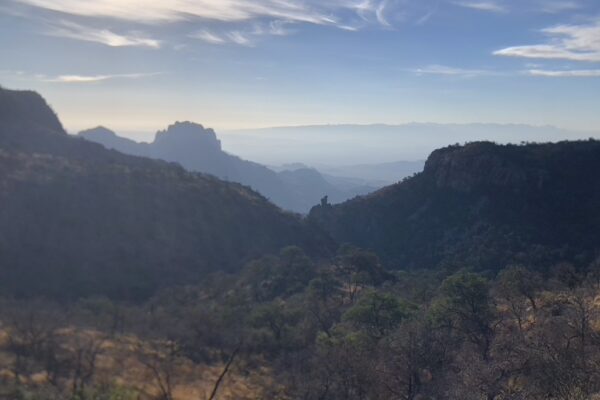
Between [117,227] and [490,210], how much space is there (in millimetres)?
56912

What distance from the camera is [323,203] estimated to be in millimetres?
112375

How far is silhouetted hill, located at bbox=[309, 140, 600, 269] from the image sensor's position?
6469 centimetres

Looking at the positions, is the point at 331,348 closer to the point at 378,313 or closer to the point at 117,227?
the point at 378,313

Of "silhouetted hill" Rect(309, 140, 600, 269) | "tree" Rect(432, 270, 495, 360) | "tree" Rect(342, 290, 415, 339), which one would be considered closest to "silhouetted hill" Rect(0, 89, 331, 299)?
"silhouetted hill" Rect(309, 140, 600, 269)

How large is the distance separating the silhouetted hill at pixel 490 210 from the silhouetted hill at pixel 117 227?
50.2ft

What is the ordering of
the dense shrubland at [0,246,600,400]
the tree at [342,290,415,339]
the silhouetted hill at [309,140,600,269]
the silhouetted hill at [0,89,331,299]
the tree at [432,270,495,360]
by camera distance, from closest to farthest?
the dense shrubland at [0,246,600,400] → the tree at [432,270,495,360] → the tree at [342,290,415,339] → the silhouetted hill at [0,89,331,299] → the silhouetted hill at [309,140,600,269]

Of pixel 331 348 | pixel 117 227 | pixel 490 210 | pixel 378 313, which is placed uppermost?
pixel 490 210

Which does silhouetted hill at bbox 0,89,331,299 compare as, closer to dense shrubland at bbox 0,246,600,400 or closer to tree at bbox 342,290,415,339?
dense shrubland at bbox 0,246,600,400

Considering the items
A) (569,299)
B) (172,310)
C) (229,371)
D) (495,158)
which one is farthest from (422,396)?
(495,158)

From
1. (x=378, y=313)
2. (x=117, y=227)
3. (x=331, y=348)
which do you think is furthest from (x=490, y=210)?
(x=331, y=348)

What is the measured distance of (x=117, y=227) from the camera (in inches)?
2527

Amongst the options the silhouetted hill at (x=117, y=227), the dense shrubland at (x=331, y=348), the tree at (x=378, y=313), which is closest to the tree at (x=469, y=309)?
the dense shrubland at (x=331, y=348)

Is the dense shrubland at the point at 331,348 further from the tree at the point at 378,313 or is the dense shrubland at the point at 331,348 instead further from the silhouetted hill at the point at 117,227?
the silhouetted hill at the point at 117,227

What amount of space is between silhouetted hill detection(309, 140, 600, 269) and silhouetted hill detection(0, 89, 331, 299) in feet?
50.2
